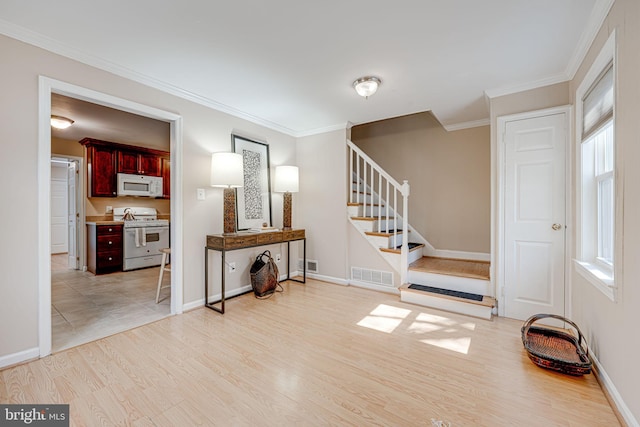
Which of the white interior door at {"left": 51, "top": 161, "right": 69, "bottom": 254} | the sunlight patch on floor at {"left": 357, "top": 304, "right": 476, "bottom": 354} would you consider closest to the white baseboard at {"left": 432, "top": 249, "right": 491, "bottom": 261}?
the sunlight patch on floor at {"left": 357, "top": 304, "right": 476, "bottom": 354}

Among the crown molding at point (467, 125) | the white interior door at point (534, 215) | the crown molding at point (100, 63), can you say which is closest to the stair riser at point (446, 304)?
the white interior door at point (534, 215)

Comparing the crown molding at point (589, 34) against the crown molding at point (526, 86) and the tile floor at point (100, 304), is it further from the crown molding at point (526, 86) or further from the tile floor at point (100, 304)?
the tile floor at point (100, 304)

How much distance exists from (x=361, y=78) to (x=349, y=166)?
1600 mm

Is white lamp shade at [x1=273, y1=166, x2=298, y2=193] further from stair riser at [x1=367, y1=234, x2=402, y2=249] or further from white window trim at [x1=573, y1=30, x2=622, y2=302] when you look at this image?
white window trim at [x1=573, y1=30, x2=622, y2=302]

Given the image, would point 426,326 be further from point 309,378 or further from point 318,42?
point 318,42

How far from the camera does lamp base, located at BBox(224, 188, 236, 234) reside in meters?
3.46

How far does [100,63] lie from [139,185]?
140 inches

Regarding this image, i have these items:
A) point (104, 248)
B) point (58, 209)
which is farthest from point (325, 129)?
point (58, 209)

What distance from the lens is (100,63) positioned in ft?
7.79

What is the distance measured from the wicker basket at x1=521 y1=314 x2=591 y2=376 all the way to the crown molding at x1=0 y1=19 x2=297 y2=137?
383 cm

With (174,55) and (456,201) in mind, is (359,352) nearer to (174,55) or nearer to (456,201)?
(174,55)

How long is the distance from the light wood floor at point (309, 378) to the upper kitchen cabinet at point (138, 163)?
3843 mm

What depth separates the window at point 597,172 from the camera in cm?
182

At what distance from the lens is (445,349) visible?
225 centimetres
